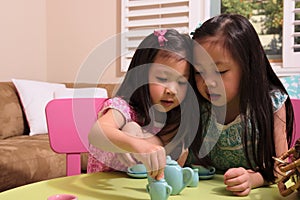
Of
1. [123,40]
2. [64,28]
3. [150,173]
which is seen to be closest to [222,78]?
[150,173]

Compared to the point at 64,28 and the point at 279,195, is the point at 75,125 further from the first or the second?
the point at 64,28

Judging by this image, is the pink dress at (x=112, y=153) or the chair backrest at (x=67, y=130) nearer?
the pink dress at (x=112, y=153)

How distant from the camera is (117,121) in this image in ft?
3.43

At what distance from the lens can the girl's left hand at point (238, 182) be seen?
83 centimetres

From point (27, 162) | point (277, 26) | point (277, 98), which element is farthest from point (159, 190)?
point (277, 26)

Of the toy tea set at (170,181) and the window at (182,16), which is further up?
the window at (182,16)

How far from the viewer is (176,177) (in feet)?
2.65

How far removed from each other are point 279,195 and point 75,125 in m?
0.64

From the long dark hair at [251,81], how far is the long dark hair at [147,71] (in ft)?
0.22

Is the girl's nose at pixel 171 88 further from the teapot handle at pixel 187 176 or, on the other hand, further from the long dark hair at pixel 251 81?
the teapot handle at pixel 187 176

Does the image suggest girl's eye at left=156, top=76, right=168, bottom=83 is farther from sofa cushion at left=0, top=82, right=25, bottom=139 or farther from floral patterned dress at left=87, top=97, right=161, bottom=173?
sofa cushion at left=0, top=82, right=25, bottom=139

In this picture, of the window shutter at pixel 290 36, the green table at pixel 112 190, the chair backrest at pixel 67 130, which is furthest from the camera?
the window shutter at pixel 290 36

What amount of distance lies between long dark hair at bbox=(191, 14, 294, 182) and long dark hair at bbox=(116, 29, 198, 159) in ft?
0.22

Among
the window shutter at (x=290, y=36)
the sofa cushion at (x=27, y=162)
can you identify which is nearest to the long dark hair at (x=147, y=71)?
the sofa cushion at (x=27, y=162)
